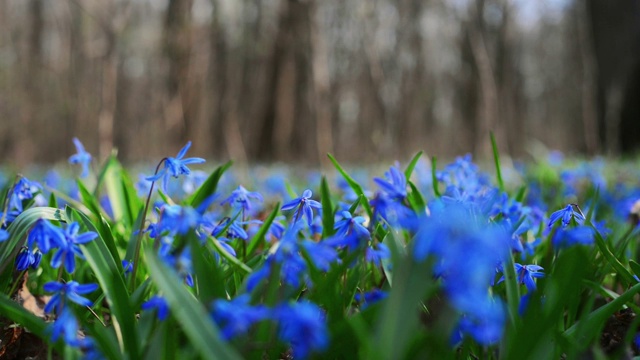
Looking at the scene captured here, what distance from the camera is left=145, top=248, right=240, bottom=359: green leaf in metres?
0.74

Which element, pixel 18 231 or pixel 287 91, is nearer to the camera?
pixel 18 231

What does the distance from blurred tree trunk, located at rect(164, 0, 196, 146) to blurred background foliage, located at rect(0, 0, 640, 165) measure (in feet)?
0.12

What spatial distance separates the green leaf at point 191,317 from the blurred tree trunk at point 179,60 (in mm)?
13320

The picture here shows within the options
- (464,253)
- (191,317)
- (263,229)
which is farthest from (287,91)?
(464,253)

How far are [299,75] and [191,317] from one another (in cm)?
1517

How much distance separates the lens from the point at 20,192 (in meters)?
1.61

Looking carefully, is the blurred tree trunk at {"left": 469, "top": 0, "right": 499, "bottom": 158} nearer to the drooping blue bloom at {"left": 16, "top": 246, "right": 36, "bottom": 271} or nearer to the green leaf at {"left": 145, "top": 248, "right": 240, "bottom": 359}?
the drooping blue bloom at {"left": 16, "top": 246, "right": 36, "bottom": 271}

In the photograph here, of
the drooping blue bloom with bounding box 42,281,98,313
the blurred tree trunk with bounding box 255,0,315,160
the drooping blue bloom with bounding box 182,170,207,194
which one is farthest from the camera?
the blurred tree trunk with bounding box 255,0,315,160

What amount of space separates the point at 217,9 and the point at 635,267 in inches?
675

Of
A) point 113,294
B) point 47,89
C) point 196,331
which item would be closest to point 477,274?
point 196,331

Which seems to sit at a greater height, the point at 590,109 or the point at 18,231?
the point at 590,109

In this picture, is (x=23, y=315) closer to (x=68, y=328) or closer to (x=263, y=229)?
(x=68, y=328)

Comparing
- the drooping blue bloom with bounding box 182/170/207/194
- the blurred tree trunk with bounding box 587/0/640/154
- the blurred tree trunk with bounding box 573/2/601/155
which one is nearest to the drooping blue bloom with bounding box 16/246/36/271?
the drooping blue bloom with bounding box 182/170/207/194

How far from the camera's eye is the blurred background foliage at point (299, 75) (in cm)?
1213
